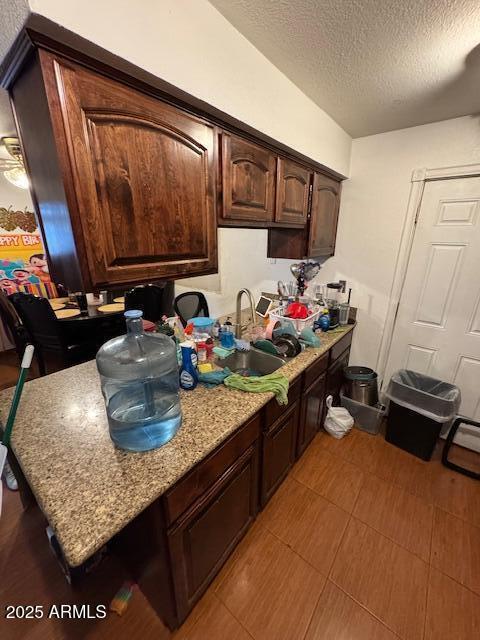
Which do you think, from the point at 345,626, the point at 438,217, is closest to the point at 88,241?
the point at 345,626

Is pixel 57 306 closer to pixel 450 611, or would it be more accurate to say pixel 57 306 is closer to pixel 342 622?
pixel 342 622

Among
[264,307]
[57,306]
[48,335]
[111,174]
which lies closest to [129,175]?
[111,174]

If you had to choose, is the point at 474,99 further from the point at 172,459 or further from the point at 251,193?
the point at 172,459

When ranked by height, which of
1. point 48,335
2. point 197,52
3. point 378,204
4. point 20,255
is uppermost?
point 197,52

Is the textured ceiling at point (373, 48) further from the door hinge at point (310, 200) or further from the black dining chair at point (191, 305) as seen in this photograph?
the black dining chair at point (191, 305)

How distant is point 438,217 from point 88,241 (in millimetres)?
2204

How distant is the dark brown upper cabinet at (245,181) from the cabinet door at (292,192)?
7 cm

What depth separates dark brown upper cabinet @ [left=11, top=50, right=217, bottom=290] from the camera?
688 millimetres

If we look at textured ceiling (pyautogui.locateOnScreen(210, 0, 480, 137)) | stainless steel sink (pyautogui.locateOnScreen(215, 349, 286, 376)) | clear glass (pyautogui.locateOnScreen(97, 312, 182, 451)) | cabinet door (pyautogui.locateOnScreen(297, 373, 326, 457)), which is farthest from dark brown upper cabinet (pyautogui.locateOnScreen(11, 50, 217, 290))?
cabinet door (pyautogui.locateOnScreen(297, 373, 326, 457))

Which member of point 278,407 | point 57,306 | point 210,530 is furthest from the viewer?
point 57,306

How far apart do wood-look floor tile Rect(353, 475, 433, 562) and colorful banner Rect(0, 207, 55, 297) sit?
4231 millimetres

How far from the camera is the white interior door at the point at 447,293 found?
1.74 m

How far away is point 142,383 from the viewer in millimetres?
998

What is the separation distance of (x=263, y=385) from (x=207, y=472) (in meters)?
0.42
